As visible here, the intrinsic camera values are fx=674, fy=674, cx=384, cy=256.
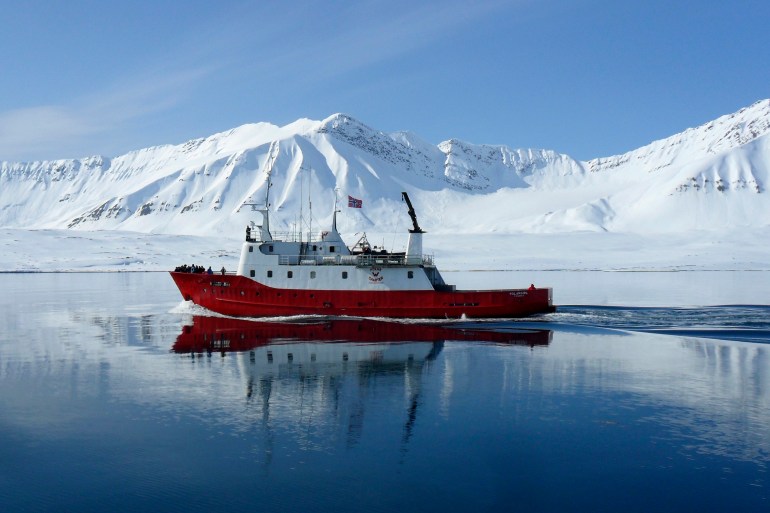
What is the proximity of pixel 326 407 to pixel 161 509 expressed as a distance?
23.8ft

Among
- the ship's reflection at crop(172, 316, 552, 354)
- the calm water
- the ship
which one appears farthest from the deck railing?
the calm water

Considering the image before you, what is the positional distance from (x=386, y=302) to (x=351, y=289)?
2.23 m

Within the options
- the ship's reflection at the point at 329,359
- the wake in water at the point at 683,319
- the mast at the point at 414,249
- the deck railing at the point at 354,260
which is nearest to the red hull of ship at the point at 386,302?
the ship's reflection at the point at 329,359

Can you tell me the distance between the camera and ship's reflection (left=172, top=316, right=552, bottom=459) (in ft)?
63.0

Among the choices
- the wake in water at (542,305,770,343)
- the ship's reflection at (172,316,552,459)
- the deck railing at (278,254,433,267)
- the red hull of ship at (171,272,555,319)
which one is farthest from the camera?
the red hull of ship at (171,272,555,319)

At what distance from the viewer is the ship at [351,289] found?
39.8m

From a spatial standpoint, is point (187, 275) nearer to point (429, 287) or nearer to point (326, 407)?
point (429, 287)

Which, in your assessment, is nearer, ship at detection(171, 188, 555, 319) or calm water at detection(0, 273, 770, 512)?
calm water at detection(0, 273, 770, 512)

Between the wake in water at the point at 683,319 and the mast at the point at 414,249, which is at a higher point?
the mast at the point at 414,249

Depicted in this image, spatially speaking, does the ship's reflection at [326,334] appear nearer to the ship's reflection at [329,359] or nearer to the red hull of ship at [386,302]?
the ship's reflection at [329,359]

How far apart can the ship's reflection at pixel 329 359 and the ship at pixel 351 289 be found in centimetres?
136

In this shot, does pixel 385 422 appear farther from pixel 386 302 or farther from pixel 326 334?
pixel 386 302

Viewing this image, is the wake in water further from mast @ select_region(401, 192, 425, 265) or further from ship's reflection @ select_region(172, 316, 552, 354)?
mast @ select_region(401, 192, 425, 265)

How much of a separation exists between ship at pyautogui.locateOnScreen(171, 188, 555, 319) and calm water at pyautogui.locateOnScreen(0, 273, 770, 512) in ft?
20.4
